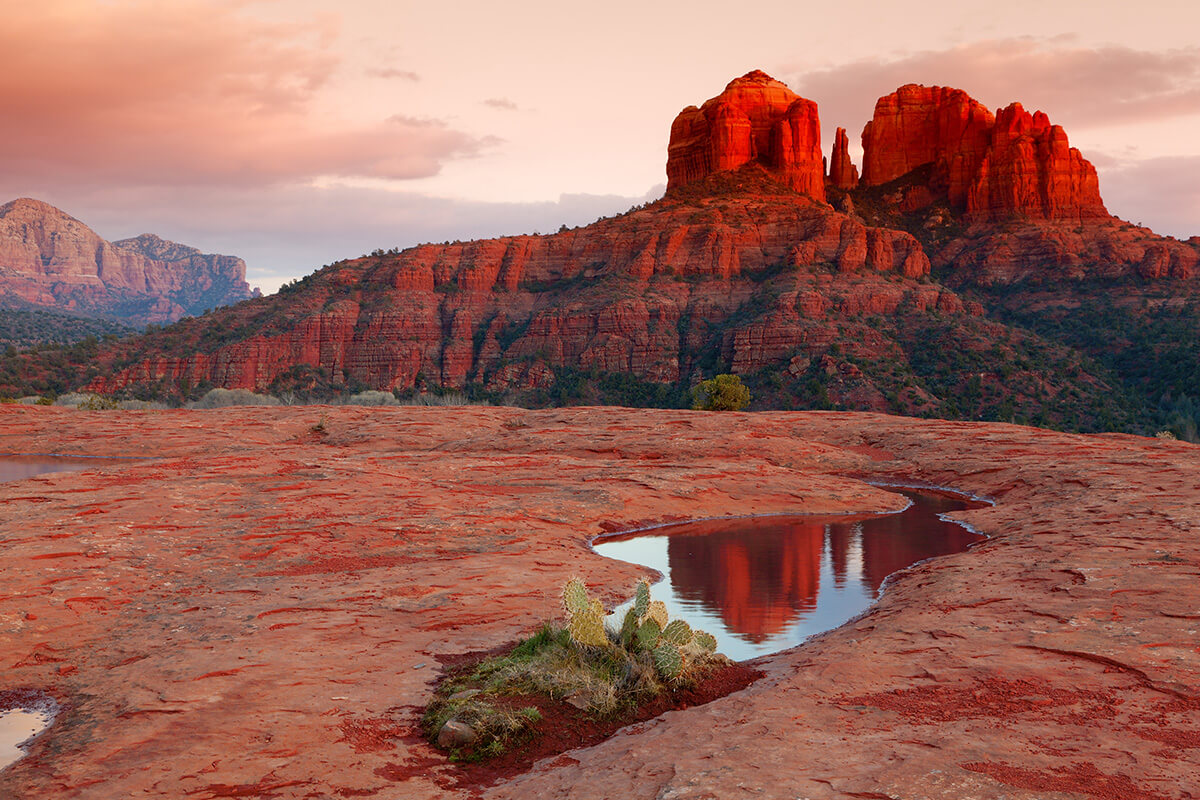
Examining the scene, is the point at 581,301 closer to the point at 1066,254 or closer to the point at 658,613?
the point at 1066,254

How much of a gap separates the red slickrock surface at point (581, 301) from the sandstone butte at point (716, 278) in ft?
0.72

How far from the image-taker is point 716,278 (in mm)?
84438

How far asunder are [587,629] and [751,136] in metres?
107

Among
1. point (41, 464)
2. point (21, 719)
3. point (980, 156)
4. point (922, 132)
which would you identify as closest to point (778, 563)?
point (21, 719)

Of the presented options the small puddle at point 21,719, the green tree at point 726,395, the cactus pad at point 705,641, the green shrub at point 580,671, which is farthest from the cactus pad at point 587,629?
the green tree at point 726,395

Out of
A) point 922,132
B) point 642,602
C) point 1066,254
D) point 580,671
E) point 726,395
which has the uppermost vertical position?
point 922,132

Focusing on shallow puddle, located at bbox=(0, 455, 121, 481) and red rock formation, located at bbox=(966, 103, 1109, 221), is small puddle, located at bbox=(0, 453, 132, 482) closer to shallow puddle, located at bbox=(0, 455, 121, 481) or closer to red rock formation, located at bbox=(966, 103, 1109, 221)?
shallow puddle, located at bbox=(0, 455, 121, 481)

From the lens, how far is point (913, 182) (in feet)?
379

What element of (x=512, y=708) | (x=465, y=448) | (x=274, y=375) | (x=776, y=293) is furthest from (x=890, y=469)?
(x=274, y=375)

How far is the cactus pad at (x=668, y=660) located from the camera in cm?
830

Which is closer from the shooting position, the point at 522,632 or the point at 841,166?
the point at 522,632

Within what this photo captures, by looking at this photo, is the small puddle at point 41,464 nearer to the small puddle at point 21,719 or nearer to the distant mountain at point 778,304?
the small puddle at point 21,719

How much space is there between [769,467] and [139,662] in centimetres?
1805

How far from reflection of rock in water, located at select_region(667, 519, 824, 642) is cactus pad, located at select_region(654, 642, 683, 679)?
114 inches
